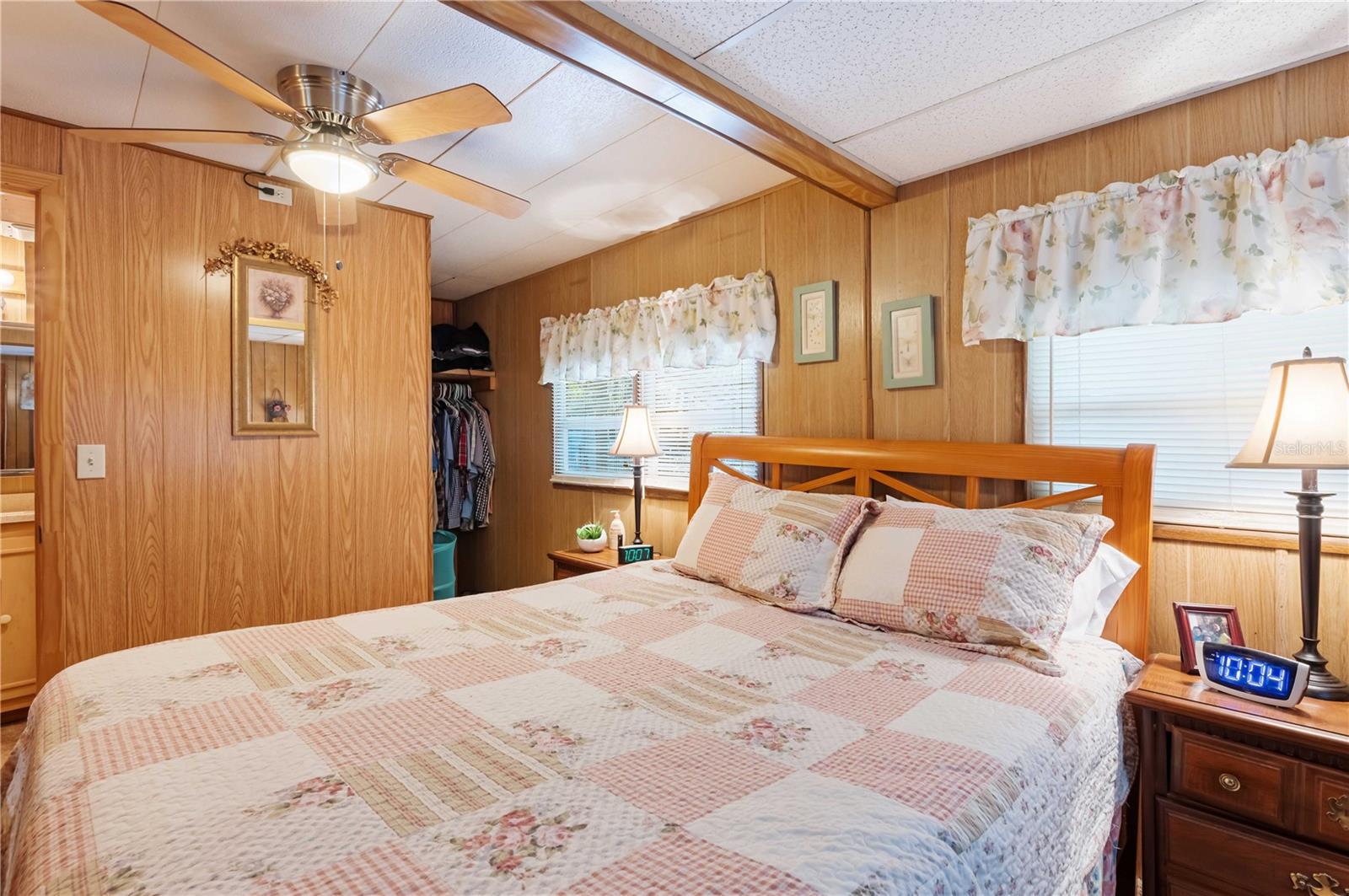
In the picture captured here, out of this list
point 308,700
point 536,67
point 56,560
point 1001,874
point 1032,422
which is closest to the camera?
point 1001,874

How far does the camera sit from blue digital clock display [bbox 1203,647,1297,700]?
1.48 metres

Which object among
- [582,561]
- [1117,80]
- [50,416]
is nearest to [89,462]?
[50,416]

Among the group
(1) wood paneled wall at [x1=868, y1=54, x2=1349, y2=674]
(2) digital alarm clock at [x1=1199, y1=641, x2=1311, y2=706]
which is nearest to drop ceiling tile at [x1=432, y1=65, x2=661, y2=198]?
(1) wood paneled wall at [x1=868, y1=54, x2=1349, y2=674]

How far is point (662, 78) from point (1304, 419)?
178 cm

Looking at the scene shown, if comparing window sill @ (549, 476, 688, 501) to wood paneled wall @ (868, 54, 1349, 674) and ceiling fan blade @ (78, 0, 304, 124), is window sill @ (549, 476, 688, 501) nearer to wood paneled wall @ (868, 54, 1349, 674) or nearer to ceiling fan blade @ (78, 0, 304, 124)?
wood paneled wall @ (868, 54, 1349, 674)

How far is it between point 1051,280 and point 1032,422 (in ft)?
1.56

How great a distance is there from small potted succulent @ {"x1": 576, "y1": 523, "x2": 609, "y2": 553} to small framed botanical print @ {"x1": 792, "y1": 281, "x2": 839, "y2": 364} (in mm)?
1473

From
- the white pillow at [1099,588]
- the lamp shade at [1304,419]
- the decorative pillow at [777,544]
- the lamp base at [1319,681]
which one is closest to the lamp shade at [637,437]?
the decorative pillow at [777,544]

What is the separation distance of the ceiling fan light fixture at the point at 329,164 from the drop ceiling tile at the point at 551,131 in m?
0.43

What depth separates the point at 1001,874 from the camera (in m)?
1.05

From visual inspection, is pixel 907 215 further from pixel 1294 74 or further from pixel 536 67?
pixel 536 67

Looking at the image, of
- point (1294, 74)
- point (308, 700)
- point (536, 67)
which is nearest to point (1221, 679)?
point (1294, 74)

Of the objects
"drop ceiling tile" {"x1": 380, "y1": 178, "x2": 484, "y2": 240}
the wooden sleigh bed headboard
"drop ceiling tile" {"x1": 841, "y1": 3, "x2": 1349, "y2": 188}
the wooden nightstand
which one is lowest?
the wooden nightstand

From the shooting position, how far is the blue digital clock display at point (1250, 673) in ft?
4.86
